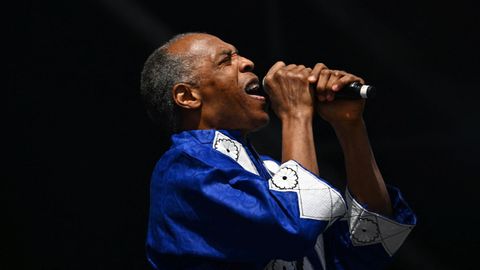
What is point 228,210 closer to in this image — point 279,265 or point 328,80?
point 279,265

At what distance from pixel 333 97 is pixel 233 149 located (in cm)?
24

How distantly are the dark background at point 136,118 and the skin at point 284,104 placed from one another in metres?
0.84

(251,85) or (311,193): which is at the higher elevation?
(251,85)

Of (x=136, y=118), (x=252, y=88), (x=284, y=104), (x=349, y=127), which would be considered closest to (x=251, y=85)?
(x=252, y=88)

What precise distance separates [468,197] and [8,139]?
1444 mm

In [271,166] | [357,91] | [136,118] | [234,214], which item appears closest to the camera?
[234,214]

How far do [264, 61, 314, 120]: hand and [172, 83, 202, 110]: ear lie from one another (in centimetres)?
17

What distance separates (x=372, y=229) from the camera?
189 centimetres

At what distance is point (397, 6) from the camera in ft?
8.86

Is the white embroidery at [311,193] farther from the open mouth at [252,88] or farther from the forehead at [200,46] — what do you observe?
the forehead at [200,46]

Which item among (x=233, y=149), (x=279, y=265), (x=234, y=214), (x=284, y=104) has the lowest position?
(x=279, y=265)

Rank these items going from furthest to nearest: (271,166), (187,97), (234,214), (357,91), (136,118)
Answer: (136,118) < (271,166) < (187,97) < (357,91) < (234,214)

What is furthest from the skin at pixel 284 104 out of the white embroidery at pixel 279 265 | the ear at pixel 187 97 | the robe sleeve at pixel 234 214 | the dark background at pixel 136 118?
the dark background at pixel 136 118

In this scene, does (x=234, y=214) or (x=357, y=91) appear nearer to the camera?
(x=234, y=214)
